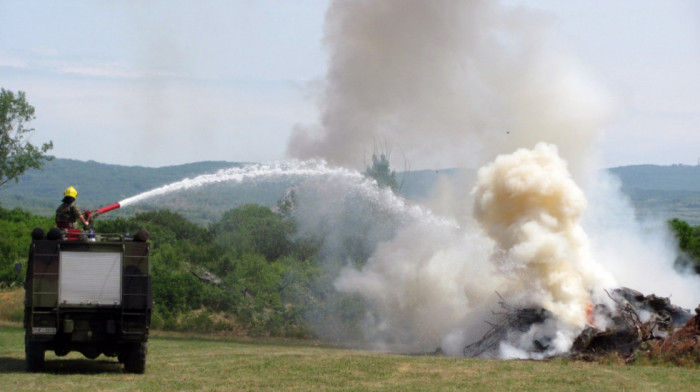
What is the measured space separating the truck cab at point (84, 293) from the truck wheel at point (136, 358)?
42cm

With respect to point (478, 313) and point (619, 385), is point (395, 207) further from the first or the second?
point (619, 385)

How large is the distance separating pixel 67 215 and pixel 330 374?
808 cm

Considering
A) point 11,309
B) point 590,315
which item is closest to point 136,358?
point 590,315

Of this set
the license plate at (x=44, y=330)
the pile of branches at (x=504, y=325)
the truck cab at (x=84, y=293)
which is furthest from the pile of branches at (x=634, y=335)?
the license plate at (x=44, y=330)

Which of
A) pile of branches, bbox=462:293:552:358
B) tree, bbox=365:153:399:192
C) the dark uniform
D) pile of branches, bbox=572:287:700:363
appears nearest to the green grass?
pile of branches, bbox=572:287:700:363

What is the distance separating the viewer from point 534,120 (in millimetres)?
35406

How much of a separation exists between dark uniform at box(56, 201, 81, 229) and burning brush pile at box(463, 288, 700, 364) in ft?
46.1

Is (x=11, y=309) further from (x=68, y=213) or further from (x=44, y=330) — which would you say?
(x=44, y=330)

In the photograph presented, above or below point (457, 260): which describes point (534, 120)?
above

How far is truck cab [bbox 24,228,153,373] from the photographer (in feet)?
66.2

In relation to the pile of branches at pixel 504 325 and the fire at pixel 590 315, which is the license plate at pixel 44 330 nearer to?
the pile of branches at pixel 504 325

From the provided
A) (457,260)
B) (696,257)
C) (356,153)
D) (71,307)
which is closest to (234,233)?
(356,153)

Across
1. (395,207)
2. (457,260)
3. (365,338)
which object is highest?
(395,207)

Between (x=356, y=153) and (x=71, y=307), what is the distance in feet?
66.8
